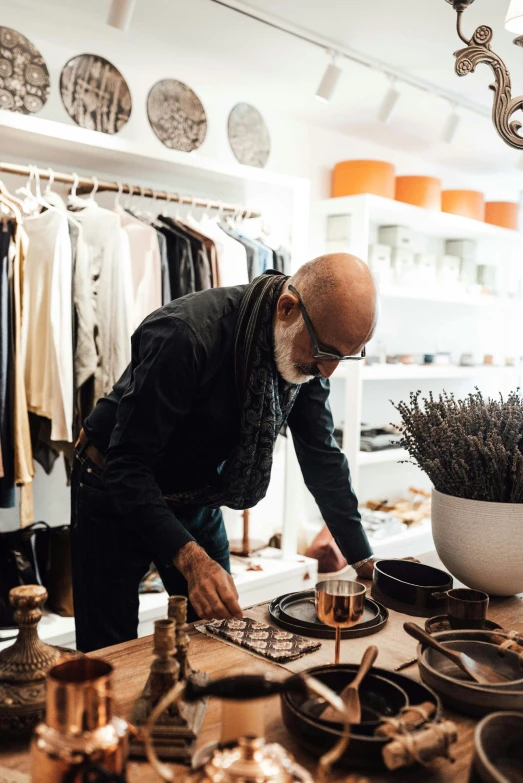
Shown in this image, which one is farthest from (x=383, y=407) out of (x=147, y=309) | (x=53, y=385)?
(x=53, y=385)

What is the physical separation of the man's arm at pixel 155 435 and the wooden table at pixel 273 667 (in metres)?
0.17

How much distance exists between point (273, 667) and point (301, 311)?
0.79 meters

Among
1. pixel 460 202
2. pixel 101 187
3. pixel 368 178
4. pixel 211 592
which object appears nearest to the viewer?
pixel 211 592

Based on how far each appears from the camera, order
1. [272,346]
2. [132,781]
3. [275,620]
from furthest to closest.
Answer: [272,346]
[275,620]
[132,781]

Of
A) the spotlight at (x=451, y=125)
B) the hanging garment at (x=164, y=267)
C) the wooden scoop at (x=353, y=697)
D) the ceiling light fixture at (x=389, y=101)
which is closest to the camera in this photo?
the wooden scoop at (x=353, y=697)

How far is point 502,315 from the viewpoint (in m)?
5.93

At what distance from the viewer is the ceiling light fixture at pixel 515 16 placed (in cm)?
143

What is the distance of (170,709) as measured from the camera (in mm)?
989

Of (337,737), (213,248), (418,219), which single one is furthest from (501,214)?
(337,737)

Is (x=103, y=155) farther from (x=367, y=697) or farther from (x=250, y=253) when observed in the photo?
(x=367, y=697)

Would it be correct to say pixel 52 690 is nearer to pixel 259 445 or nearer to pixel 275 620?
pixel 275 620

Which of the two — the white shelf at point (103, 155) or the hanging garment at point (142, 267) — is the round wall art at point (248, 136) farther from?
the hanging garment at point (142, 267)

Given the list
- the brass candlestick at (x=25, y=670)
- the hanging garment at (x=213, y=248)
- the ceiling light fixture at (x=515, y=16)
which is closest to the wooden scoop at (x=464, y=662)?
the brass candlestick at (x=25, y=670)

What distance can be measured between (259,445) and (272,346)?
25 cm
